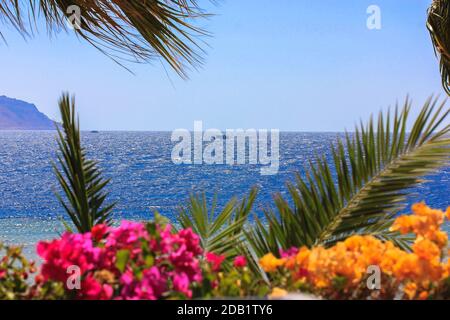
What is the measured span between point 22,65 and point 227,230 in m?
72.4

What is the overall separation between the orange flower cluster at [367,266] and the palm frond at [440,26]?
13.9 ft

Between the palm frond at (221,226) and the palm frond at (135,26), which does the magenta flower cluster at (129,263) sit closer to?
the palm frond at (221,226)

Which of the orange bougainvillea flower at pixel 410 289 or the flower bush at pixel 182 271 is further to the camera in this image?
the orange bougainvillea flower at pixel 410 289

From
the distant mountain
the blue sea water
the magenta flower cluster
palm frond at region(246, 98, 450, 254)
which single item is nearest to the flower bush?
the magenta flower cluster

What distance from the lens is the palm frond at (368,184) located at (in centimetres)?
245

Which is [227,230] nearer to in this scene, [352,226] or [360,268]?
[352,226]

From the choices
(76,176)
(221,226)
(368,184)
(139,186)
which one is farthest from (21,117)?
Answer: (368,184)

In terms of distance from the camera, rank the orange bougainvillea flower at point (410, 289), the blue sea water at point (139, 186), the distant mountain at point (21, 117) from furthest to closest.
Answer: the distant mountain at point (21, 117)
the blue sea water at point (139, 186)
the orange bougainvillea flower at point (410, 289)

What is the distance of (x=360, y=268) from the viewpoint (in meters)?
2.01

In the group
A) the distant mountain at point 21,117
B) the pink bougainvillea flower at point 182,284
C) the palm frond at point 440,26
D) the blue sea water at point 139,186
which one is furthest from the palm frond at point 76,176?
the distant mountain at point 21,117

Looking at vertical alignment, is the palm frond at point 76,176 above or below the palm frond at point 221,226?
above

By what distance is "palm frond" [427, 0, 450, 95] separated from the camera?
5.79 meters

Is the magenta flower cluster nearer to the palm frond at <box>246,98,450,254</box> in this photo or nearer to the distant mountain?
the palm frond at <box>246,98,450,254</box>
